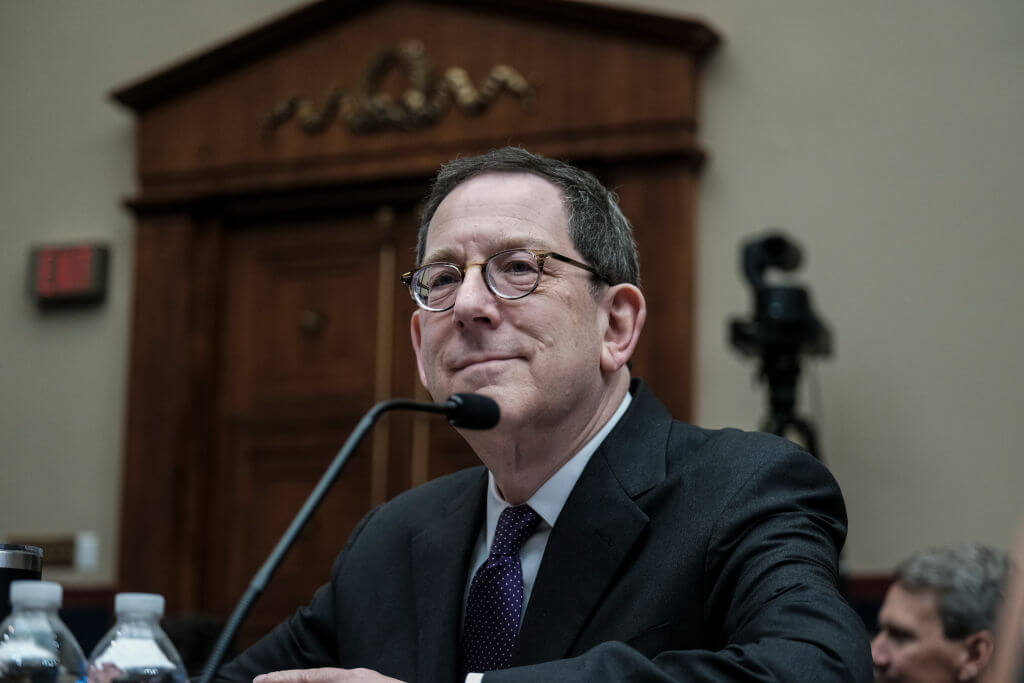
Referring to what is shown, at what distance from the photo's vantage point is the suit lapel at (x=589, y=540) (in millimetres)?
1806

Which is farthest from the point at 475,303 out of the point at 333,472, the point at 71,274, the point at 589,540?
the point at 71,274

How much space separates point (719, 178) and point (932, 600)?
6.75 feet

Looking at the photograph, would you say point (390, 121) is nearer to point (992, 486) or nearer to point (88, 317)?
point (88, 317)

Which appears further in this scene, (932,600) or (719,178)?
(719,178)

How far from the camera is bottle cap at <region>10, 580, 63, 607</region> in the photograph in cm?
146

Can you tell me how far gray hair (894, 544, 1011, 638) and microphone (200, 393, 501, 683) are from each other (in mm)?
1682

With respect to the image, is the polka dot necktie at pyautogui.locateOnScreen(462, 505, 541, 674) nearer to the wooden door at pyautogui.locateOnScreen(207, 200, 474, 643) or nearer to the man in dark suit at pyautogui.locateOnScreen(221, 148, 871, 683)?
the man in dark suit at pyautogui.locateOnScreen(221, 148, 871, 683)

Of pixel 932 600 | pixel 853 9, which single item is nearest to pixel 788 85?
pixel 853 9

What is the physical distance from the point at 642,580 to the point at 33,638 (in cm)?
76

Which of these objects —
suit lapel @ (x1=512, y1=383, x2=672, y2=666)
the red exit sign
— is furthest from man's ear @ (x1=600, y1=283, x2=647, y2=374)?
the red exit sign

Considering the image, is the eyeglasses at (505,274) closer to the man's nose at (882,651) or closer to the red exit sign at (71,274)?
the man's nose at (882,651)

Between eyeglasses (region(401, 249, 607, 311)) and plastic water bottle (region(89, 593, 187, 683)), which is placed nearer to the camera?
plastic water bottle (region(89, 593, 187, 683))

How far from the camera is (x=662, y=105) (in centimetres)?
475

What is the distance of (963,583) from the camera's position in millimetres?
3033
